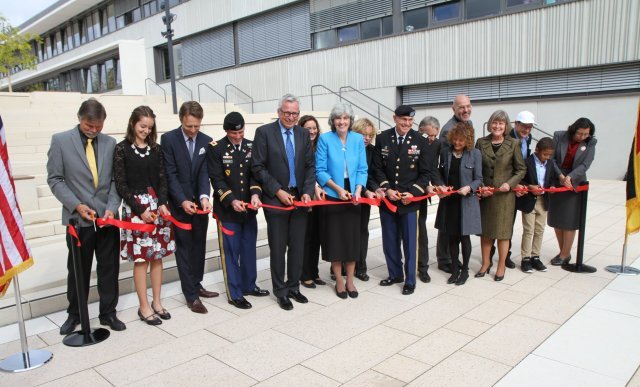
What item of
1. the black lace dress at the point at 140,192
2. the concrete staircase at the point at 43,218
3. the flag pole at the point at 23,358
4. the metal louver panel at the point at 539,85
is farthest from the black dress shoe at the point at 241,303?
the metal louver panel at the point at 539,85

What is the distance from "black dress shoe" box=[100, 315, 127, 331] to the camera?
4.05 metres

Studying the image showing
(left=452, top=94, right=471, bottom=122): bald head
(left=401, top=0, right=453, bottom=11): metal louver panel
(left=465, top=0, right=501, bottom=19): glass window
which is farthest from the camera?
(left=401, top=0, right=453, bottom=11): metal louver panel

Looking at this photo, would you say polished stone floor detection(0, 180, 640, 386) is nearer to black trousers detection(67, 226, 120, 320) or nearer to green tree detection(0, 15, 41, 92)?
black trousers detection(67, 226, 120, 320)

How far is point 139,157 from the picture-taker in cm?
405

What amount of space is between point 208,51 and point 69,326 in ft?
67.0

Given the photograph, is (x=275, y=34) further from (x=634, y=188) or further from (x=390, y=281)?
(x=634, y=188)

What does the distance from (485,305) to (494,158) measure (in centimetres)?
164

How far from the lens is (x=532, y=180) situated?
5461 mm

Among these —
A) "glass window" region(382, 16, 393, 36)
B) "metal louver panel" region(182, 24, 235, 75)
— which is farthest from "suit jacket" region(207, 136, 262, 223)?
"metal louver panel" region(182, 24, 235, 75)

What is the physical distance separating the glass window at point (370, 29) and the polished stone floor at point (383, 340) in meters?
12.5

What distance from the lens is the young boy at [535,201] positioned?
545cm

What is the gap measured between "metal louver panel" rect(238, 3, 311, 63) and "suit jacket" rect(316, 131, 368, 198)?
14.2m

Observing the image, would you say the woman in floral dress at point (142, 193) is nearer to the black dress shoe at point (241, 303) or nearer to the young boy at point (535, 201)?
the black dress shoe at point (241, 303)

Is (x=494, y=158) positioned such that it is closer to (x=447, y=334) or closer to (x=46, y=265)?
(x=447, y=334)
